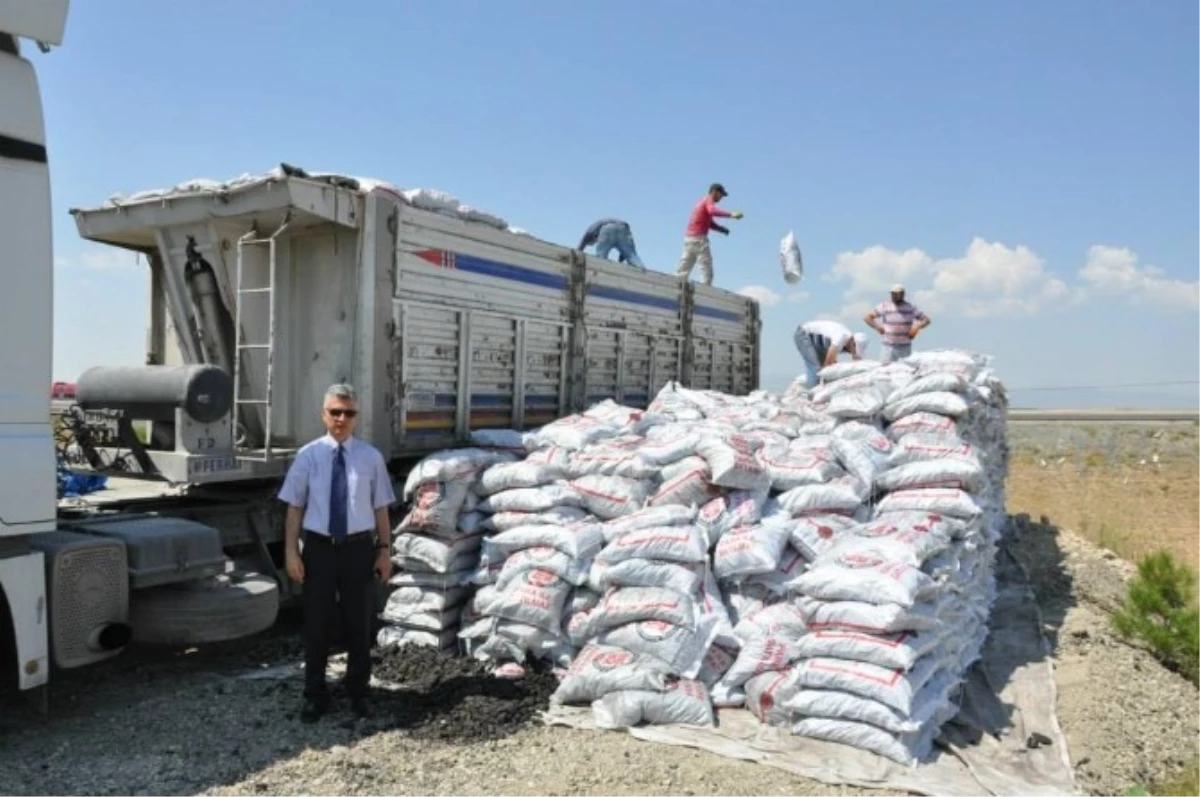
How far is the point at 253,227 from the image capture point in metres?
6.09

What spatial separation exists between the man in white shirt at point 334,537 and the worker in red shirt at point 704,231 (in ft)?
22.9

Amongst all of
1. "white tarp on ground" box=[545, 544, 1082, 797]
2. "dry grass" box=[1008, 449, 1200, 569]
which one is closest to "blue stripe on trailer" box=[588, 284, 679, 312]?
"white tarp on ground" box=[545, 544, 1082, 797]

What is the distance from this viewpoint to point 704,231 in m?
11.2

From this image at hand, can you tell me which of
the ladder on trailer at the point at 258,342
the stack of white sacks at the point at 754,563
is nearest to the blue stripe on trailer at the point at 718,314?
the stack of white sacks at the point at 754,563

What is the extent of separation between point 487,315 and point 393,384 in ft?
3.74

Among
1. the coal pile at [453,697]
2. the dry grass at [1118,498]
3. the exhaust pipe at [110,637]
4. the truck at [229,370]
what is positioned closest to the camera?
the truck at [229,370]

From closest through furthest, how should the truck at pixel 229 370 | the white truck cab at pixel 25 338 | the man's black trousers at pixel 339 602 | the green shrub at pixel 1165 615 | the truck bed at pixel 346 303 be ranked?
the white truck cab at pixel 25 338 → the truck at pixel 229 370 → the man's black trousers at pixel 339 602 → the truck bed at pixel 346 303 → the green shrub at pixel 1165 615

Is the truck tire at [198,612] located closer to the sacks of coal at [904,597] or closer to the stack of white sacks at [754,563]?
the stack of white sacks at [754,563]

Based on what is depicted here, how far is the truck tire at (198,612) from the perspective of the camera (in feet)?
15.6

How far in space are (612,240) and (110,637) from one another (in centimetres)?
635

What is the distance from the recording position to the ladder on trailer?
5789mm

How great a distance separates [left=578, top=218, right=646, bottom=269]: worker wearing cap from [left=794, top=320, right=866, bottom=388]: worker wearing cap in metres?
2.32

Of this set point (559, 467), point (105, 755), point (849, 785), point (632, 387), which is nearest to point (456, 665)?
point (559, 467)

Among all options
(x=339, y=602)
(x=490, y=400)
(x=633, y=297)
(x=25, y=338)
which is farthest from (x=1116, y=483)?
(x=25, y=338)
